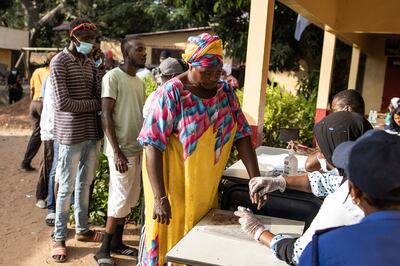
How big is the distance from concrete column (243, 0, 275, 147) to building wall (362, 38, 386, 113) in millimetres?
8434

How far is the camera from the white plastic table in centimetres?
195

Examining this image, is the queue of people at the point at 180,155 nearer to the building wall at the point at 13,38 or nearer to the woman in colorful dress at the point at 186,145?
the woman in colorful dress at the point at 186,145

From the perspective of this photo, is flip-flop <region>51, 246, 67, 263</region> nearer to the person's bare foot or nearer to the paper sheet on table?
the person's bare foot

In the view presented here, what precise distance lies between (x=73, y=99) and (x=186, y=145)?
1470 mm

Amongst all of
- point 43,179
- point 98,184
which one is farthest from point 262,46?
point 43,179

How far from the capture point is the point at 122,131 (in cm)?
340

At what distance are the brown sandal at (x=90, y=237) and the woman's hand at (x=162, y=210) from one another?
5.96 ft

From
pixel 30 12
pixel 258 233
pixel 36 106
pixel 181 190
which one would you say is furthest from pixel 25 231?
pixel 30 12

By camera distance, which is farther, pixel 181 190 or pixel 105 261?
pixel 105 261

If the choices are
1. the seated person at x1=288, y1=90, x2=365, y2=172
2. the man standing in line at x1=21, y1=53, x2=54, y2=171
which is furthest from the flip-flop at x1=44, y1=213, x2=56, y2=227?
the seated person at x1=288, y1=90, x2=365, y2=172

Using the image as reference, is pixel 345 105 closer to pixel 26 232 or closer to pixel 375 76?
pixel 26 232

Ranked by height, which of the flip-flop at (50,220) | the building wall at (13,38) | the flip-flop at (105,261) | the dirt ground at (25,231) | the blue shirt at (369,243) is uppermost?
the building wall at (13,38)

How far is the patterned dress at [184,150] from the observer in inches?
91.7

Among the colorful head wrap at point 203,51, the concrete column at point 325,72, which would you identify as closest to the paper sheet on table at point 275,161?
the colorful head wrap at point 203,51
